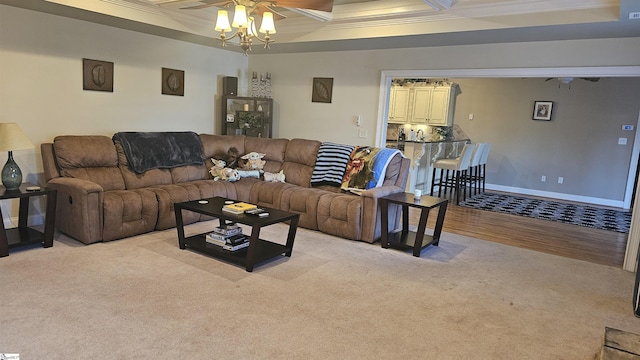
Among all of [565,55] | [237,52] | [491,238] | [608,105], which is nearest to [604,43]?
[565,55]

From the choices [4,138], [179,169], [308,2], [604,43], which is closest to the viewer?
[308,2]

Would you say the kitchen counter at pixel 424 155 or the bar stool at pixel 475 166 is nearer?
the kitchen counter at pixel 424 155

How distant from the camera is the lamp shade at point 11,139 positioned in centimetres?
353

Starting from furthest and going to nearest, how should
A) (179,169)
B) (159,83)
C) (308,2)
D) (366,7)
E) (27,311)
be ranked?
1. (159,83)
2. (179,169)
3. (366,7)
4. (308,2)
5. (27,311)

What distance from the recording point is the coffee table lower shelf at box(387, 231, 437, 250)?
4.18m

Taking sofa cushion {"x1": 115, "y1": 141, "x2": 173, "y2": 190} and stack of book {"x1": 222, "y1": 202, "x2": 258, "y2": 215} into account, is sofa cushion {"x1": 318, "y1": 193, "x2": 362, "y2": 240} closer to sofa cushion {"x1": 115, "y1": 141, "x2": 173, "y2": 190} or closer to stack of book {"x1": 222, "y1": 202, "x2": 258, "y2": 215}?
stack of book {"x1": 222, "y1": 202, "x2": 258, "y2": 215}

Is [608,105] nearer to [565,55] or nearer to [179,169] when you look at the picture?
[565,55]

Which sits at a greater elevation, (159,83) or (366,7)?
(366,7)

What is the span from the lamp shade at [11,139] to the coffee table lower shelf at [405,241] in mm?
3358

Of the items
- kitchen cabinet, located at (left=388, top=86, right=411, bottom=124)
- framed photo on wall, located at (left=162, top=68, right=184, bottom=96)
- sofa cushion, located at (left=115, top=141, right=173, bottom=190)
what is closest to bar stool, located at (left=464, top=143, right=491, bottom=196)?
kitchen cabinet, located at (left=388, top=86, right=411, bottom=124)

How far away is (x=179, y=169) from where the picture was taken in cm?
508

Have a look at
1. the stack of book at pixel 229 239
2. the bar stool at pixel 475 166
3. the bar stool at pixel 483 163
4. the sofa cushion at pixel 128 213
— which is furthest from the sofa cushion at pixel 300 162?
the bar stool at pixel 483 163

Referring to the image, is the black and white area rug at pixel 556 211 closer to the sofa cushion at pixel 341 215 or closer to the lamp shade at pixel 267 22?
the sofa cushion at pixel 341 215

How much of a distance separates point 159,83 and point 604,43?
4.96 meters
